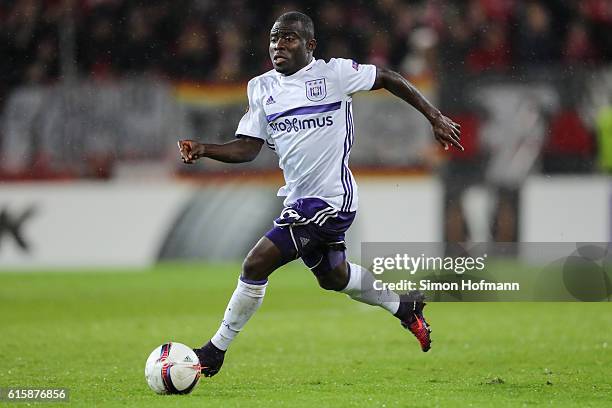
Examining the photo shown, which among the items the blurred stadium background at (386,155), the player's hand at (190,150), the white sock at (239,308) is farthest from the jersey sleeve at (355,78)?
the blurred stadium background at (386,155)

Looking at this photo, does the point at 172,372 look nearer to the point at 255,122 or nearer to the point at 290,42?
the point at 255,122

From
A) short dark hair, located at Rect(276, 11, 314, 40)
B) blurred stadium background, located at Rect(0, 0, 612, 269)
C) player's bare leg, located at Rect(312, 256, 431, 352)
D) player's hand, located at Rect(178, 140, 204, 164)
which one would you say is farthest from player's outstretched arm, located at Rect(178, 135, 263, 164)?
blurred stadium background, located at Rect(0, 0, 612, 269)

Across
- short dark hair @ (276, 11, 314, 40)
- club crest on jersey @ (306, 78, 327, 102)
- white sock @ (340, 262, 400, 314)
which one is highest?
short dark hair @ (276, 11, 314, 40)

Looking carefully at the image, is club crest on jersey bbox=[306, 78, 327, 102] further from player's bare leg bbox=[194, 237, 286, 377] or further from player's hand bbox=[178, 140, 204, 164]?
player's bare leg bbox=[194, 237, 286, 377]

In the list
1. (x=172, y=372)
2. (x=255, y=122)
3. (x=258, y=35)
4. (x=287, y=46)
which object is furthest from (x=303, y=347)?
(x=258, y=35)

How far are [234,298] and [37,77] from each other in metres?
7.20

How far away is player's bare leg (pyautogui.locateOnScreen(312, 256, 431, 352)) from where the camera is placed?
7703 mm

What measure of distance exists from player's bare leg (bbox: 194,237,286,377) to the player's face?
1145mm

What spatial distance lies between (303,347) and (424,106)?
3049 millimetres

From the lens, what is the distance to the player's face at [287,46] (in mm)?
7340

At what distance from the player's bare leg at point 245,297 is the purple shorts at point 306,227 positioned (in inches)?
3.3

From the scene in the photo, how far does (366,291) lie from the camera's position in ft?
25.7

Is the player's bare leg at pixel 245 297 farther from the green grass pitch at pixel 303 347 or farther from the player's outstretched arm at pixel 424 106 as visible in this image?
the player's outstretched arm at pixel 424 106

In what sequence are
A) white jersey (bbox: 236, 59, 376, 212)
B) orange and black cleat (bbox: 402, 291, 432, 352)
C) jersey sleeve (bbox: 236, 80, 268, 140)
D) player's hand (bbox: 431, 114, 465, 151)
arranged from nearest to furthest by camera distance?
1. player's hand (bbox: 431, 114, 465, 151)
2. white jersey (bbox: 236, 59, 376, 212)
3. jersey sleeve (bbox: 236, 80, 268, 140)
4. orange and black cleat (bbox: 402, 291, 432, 352)
